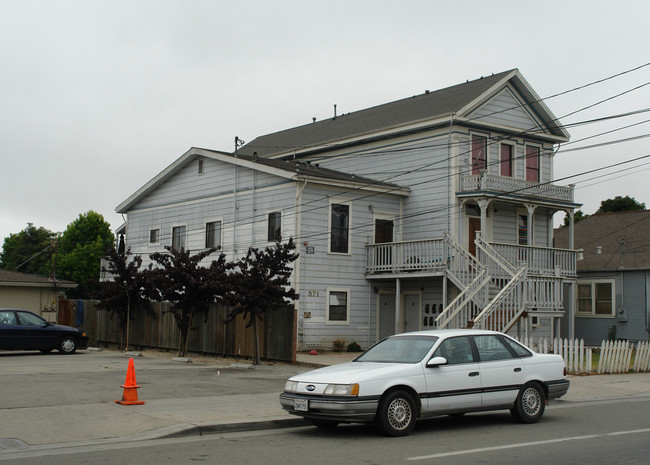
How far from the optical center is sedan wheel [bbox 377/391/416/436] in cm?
1020

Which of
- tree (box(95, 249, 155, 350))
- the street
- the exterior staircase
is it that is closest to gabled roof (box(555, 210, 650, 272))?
the exterior staircase

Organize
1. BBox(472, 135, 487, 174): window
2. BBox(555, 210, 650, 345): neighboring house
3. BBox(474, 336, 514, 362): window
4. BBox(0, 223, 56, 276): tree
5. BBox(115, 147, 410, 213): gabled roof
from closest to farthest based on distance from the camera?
BBox(474, 336, 514, 362): window < BBox(115, 147, 410, 213): gabled roof < BBox(472, 135, 487, 174): window < BBox(555, 210, 650, 345): neighboring house < BBox(0, 223, 56, 276): tree

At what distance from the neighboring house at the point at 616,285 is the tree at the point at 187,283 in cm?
1563

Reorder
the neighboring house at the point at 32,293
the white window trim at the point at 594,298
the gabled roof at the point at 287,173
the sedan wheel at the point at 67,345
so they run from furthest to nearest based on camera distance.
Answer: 1. the white window trim at the point at 594,298
2. the neighboring house at the point at 32,293
3. the gabled roof at the point at 287,173
4. the sedan wheel at the point at 67,345

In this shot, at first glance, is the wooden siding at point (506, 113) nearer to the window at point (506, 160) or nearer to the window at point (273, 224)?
the window at point (506, 160)

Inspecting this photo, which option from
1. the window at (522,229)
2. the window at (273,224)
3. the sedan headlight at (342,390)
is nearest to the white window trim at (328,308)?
the window at (273,224)

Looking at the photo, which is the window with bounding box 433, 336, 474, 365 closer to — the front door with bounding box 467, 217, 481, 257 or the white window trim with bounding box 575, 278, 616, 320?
the front door with bounding box 467, 217, 481, 257

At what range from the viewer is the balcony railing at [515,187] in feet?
89.4

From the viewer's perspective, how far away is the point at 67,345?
82.6ft

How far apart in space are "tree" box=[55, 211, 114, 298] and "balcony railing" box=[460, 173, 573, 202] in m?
53.1

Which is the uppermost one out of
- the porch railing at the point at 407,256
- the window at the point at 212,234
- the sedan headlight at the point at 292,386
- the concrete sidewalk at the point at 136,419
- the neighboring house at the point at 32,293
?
the window at the point at 212,234

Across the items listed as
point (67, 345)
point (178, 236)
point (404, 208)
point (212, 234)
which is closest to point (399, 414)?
point (67, 345)

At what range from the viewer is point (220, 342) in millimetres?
24172

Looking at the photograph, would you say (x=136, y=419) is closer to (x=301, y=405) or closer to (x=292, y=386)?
(x=292, y=386)
